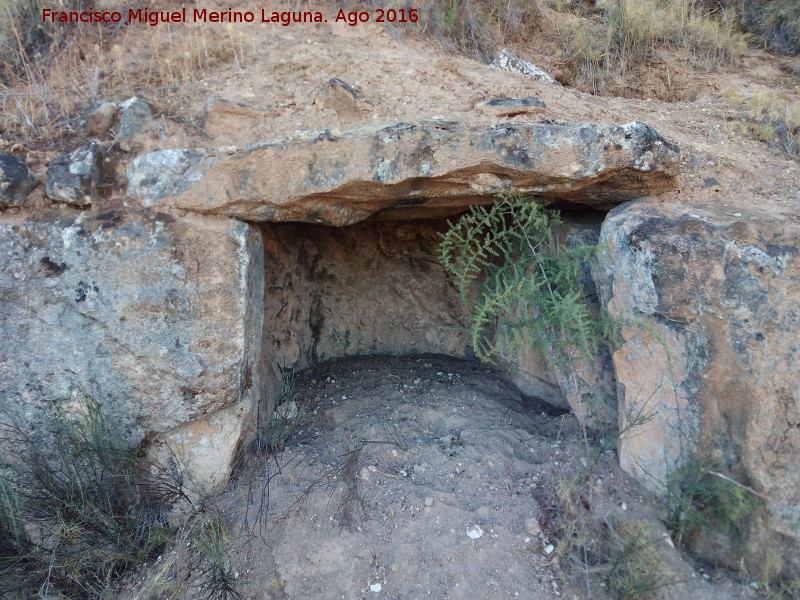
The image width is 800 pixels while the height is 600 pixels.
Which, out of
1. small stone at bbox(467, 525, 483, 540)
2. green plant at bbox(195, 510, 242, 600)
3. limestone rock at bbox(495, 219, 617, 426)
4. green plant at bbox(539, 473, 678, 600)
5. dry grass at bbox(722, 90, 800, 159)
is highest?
dry grass at bbox(722, 90, 800, 159)

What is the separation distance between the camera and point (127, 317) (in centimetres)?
247

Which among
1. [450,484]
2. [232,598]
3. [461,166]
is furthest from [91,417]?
[461,166]

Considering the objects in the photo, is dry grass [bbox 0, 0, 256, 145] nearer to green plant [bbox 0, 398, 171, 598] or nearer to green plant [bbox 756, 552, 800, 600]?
green plant [bbox 0, 398, 171, 598]

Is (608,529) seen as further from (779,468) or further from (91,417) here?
(91,417)

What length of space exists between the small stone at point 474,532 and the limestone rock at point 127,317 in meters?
1.17

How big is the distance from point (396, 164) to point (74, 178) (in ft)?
4.52

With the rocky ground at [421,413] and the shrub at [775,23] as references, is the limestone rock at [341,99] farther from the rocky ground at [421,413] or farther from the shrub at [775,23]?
the shrub at [775,23]

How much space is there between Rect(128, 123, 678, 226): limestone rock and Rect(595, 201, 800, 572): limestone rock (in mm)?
275

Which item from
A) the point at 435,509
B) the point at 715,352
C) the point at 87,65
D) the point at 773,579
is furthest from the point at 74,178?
the point at 773,579

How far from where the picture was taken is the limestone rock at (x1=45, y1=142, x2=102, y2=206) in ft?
8.18

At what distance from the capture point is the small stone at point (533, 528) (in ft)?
7.74

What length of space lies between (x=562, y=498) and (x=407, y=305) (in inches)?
67.9

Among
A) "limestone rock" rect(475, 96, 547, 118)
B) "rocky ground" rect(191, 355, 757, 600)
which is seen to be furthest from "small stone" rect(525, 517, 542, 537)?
"limestone rock" rect(475, 96, 547, 118)

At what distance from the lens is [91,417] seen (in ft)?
8.03
